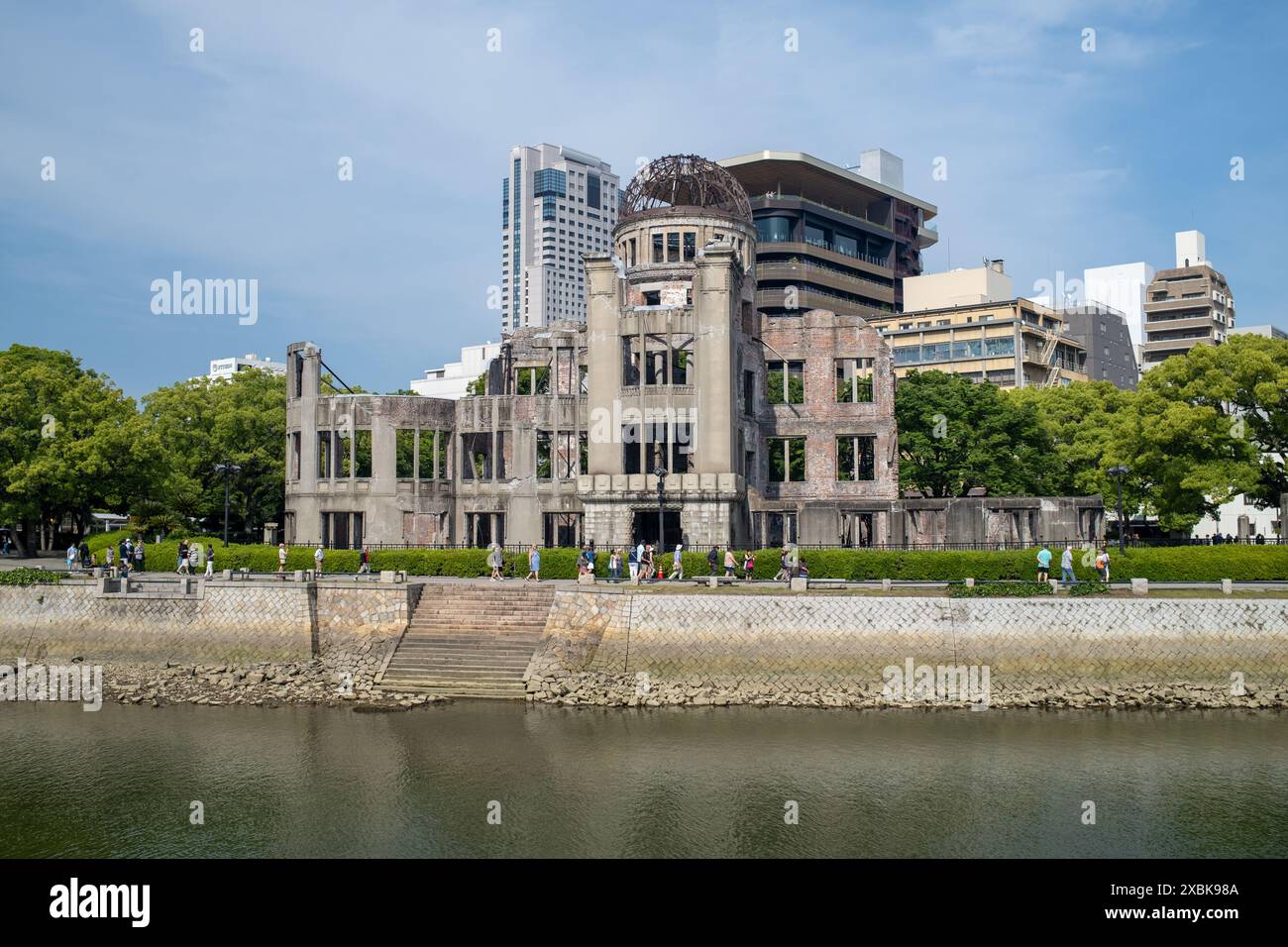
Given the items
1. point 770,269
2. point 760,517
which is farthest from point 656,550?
point 770,269

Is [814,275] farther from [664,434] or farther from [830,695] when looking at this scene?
[830,695]

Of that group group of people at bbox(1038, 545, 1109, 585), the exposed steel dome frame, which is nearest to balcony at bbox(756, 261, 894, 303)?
the exposed steel dome frame

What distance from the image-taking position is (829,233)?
134m

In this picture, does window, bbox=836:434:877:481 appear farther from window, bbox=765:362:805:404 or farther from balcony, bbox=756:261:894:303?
balcony, bbox=756:261:894:303

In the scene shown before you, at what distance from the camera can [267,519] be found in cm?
7219

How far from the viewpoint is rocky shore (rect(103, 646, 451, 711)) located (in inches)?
1459

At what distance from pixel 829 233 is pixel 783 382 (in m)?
75.9

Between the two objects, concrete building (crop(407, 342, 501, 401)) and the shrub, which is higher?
concrete building (crop(407, 342, 501, 401))

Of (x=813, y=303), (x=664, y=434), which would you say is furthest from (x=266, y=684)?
(x=813, y=303)

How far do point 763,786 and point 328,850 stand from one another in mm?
10814

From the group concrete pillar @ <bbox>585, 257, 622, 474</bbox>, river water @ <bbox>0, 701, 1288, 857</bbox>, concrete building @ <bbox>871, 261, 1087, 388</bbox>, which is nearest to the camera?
river water @ <bbox>0, 701, 1288, 857</bbox>

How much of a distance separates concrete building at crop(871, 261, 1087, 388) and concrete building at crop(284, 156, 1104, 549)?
5511 cm

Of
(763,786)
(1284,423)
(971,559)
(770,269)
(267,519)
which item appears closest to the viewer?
(763,786)
